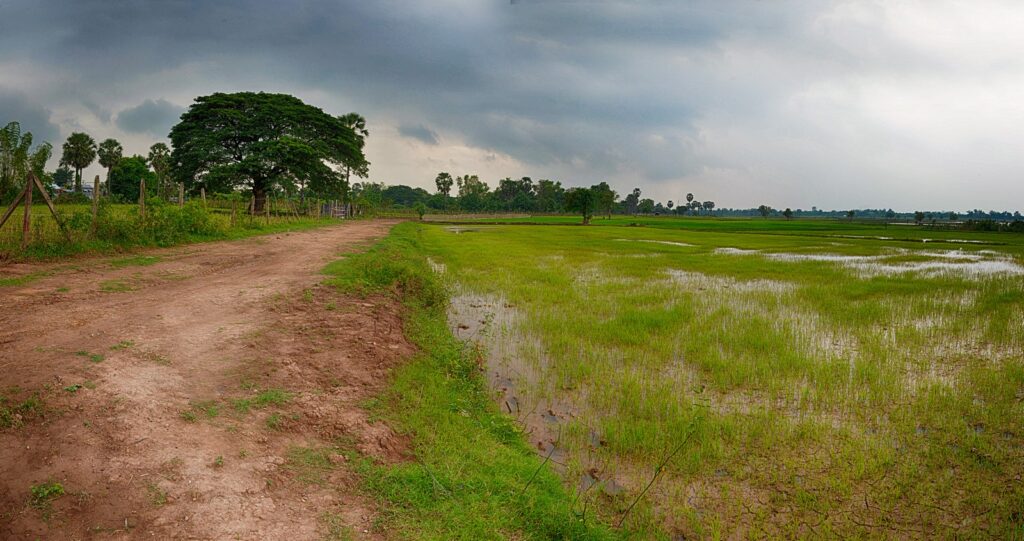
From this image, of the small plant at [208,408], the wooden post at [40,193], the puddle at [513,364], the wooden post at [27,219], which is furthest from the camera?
the wooden post at [40,193]

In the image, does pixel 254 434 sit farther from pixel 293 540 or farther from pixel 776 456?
pixel 776 456

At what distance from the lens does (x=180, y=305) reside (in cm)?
722

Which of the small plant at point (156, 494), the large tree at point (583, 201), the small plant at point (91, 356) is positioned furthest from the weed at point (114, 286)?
the large tree at point (583, 201)

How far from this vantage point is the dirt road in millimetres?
2902

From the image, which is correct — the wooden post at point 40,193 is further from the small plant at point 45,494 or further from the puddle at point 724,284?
the puddle at point 724,284

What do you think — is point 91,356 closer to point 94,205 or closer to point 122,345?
point 122,345

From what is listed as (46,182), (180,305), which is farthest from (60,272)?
(46,182)

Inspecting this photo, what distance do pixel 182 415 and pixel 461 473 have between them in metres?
2.50

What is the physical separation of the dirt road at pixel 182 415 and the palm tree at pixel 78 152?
93.8 metres

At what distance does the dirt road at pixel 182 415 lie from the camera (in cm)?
290

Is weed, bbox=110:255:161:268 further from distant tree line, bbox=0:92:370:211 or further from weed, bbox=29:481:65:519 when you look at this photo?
distant tree line, bbox=0:92:370:211

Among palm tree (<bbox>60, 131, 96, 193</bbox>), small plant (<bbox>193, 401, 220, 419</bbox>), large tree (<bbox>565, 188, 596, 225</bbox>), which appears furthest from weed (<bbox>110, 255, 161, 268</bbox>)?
palm tree (<bbox>60, 131, 96, 193</bbox>)

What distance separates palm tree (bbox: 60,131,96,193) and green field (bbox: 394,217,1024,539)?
313 ft

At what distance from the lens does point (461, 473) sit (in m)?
4.00
